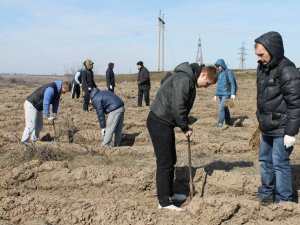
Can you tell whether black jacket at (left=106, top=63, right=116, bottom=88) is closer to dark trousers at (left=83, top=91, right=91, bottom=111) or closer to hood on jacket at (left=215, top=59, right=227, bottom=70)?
dark trousers at (left=83, top=91, right=91, bottom=111)

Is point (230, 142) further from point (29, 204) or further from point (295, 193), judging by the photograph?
point (29, 204)

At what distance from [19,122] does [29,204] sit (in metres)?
6.17

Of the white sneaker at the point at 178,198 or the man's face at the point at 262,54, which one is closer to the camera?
the man's face at the point at 262,54

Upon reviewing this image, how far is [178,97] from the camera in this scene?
4.31 meters

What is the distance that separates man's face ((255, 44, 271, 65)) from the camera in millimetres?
4270

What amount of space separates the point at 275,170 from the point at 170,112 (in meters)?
1.30

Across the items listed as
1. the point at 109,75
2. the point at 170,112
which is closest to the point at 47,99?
the point at 170,112

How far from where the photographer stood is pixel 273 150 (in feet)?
14.9

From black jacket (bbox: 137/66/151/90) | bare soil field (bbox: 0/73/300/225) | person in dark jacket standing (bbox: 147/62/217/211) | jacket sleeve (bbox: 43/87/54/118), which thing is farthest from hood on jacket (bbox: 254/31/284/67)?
black jacket (bbox: 137/66/151/90)

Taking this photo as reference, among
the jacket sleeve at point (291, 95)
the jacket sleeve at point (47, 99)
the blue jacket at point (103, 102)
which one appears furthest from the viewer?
the blue jacket at point (103, 102)

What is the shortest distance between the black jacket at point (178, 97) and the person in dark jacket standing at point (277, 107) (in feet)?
2.37

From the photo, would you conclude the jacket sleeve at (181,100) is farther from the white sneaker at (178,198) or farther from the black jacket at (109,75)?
the black jacket at (109,75)

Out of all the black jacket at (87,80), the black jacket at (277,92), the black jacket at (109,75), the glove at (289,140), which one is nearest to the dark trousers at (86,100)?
the black jacket at (87,80)

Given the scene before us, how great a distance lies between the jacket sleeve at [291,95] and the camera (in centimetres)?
412
